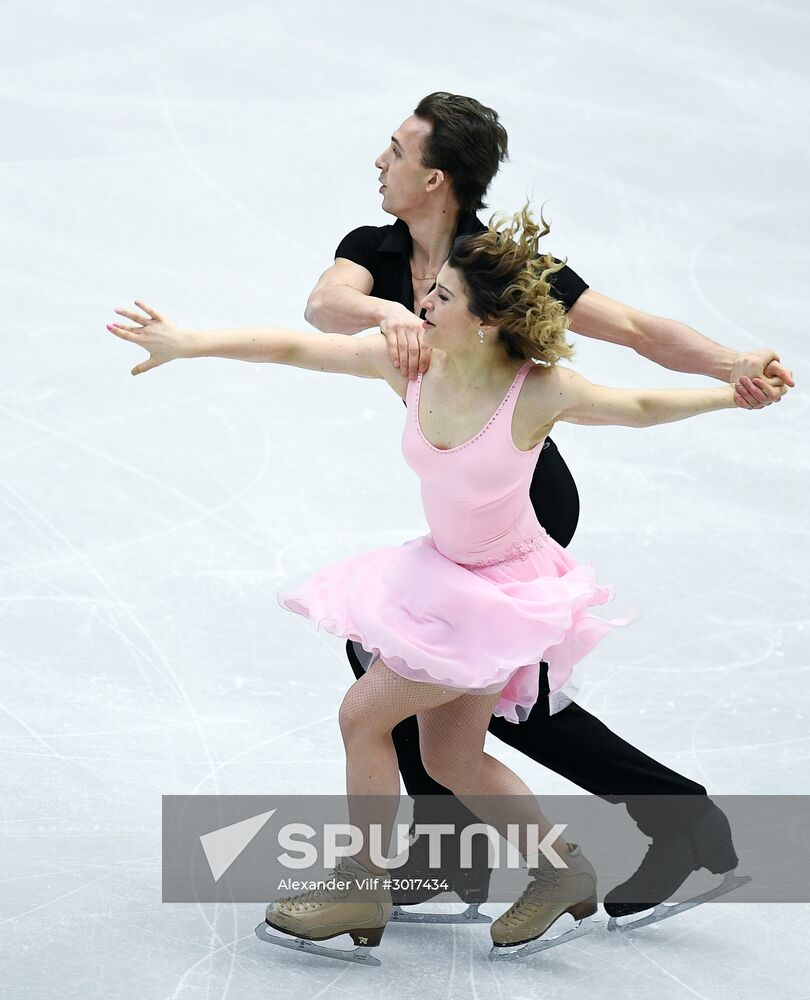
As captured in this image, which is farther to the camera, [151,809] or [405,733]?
[151,809]

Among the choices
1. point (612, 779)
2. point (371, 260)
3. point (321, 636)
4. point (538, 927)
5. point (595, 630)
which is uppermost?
point (371, 260)

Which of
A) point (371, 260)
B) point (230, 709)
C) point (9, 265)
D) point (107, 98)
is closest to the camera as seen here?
point (371, 260)

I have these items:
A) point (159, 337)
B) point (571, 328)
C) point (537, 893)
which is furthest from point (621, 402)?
point (537, 893)

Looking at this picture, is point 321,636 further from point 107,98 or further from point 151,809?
point 107,98

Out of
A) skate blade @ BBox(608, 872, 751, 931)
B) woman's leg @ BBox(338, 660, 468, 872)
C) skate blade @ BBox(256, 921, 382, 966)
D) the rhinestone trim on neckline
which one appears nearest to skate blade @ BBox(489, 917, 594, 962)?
skate blade @ BBox(608, 872, 751, 931)

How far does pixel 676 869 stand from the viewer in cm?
328

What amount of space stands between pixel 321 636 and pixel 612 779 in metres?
1.62

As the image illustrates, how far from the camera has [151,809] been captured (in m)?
3.65

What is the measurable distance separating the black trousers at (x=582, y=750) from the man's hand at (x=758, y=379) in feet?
1.52

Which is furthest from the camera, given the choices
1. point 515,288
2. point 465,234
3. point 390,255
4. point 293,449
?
point 293,449

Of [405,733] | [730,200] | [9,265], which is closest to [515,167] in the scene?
[730,200]

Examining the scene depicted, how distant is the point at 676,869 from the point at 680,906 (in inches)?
3.3

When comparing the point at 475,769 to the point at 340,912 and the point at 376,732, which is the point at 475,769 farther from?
the point at 340,912

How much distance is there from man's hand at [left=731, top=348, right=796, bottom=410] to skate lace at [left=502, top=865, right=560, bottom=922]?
3.40ft
